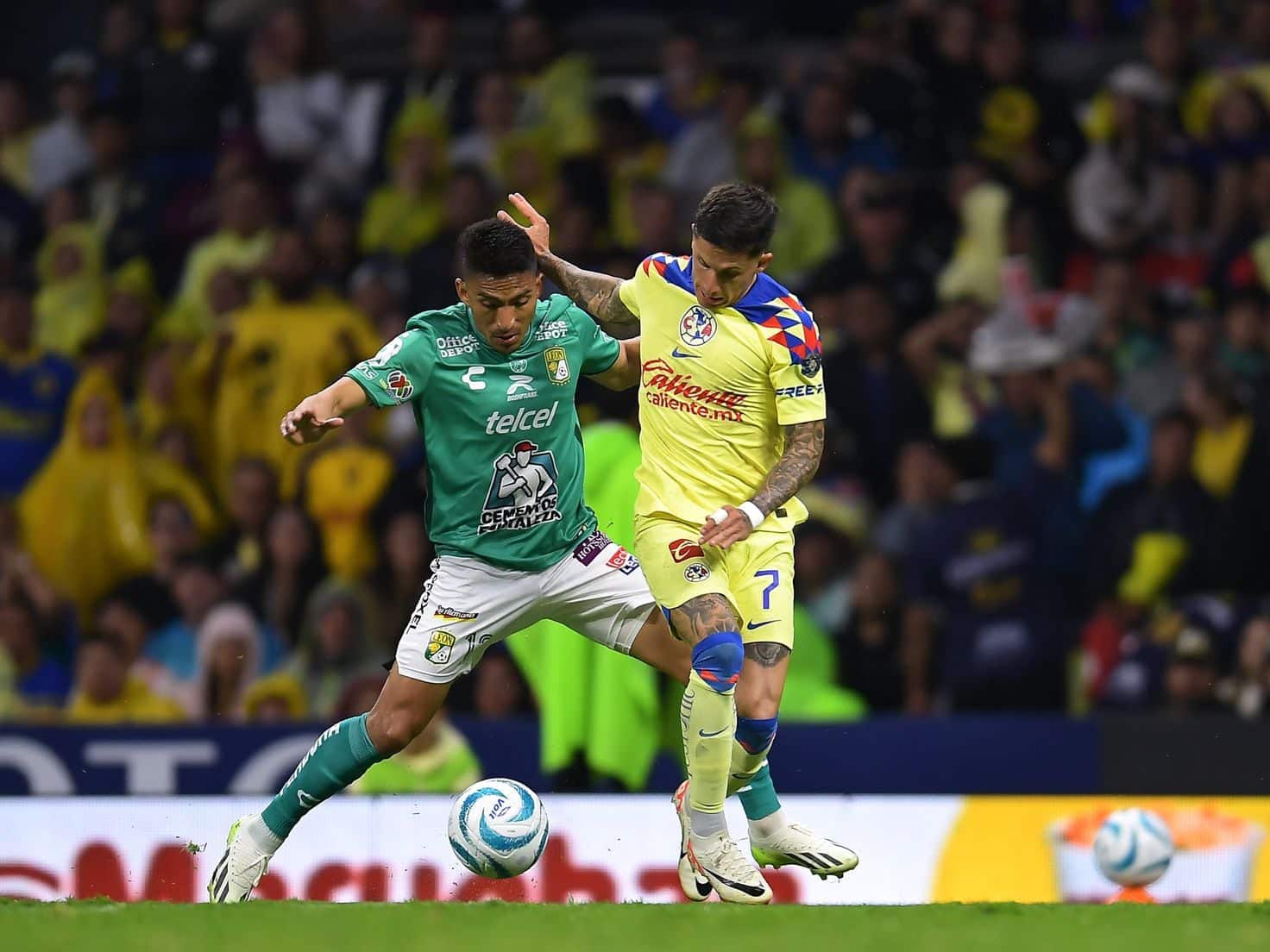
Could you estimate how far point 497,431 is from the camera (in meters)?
7.67

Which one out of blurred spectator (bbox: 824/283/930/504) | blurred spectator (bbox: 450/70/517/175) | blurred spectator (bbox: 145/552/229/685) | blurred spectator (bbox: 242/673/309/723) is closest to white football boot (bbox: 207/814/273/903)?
blurred spectator (bbox: 242/673/309/723)

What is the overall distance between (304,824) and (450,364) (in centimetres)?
300

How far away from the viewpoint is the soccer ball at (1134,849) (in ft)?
28.8

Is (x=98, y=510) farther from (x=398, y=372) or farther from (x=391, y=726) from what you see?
(x=398, y=372)

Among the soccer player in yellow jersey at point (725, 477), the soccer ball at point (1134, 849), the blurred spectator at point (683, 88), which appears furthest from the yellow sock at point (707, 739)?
the blurred spectator at point (683, 88)

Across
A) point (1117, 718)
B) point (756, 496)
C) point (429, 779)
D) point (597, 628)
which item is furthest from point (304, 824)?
point (1117, 718)

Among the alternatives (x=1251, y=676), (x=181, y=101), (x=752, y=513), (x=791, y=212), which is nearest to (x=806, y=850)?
(x=752, y=513)

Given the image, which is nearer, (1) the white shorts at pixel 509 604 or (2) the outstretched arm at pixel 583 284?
(1) the white shorts at pixel 509 604

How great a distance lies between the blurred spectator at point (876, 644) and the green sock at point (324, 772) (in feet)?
14.5

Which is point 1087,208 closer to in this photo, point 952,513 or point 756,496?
point 952,513

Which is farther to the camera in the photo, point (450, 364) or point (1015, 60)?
point (1015, 60)

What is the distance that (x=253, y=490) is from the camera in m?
13.0

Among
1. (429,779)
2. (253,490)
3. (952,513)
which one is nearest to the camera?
(429,779)

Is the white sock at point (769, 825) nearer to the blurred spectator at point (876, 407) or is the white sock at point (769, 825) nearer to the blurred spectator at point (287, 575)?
the blurred spectator at point (876, 407)
